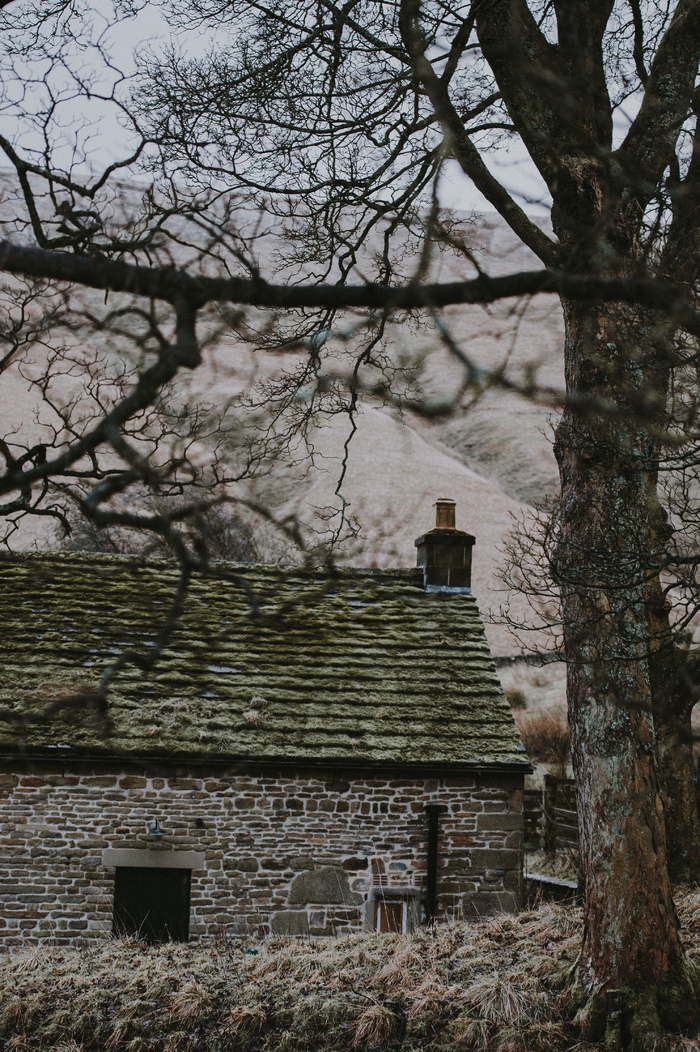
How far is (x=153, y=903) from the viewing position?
33.3 ft

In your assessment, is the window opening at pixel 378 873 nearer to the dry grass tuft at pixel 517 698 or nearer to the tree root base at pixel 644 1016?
the tree root base at pixel 644 1016

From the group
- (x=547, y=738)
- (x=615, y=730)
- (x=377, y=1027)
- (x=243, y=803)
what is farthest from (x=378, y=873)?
(x=547, y=738)

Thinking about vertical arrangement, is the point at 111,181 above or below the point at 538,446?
below

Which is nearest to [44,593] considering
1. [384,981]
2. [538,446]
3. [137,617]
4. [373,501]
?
[137,617]

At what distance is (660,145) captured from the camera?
8.09 m

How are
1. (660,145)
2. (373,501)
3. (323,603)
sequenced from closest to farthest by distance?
(660,145) < (323,603) < (373,501)

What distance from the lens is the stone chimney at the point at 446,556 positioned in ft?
45.8

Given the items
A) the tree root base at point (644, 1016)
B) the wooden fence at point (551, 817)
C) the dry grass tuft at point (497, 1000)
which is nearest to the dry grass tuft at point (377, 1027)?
the dry grass tuft at point (497, 1000)

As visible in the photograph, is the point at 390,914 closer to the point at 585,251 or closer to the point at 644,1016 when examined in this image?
the point at 644,1016

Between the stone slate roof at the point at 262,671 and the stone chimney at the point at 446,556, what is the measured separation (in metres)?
0.21

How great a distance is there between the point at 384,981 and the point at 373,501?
44.0 meters

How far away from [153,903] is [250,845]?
1.25 meters

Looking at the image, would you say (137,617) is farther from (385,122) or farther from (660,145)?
(660,145)

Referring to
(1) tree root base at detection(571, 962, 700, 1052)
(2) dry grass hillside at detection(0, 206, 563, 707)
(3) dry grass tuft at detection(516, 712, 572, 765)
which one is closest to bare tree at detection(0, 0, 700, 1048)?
(1) tree root base at detection(571, 962, 700, 1052)
